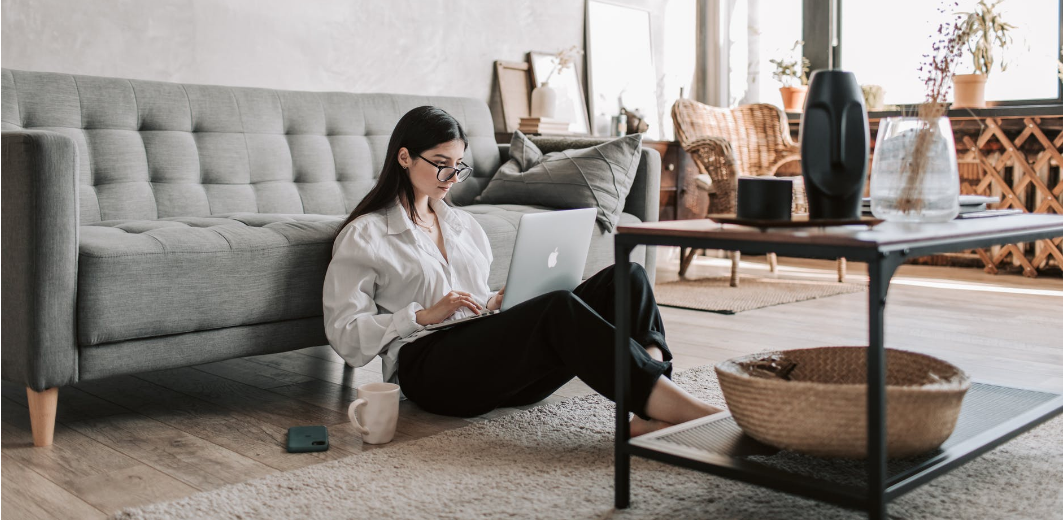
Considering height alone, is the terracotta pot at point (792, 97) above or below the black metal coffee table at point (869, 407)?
above

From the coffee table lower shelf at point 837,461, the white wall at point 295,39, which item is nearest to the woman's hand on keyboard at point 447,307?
the coffee table lower shelf at point 837,461

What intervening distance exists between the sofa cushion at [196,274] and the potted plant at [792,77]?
137 inches

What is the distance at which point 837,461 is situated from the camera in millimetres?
1635

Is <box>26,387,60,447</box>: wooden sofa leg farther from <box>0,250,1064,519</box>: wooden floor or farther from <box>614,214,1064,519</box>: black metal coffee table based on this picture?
<box>614,214,1064,519</box>: black metal coffee table

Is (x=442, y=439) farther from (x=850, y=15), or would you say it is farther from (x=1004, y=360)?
(x=850, y=15)

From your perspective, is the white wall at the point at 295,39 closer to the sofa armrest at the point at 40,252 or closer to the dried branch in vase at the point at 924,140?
the sofa armrest at the point at 40,252

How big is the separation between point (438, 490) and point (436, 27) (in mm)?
2996

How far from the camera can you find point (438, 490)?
155 centimetres

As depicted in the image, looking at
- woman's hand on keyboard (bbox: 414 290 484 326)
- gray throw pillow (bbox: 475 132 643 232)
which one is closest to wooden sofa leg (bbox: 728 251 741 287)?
gray throw pillow (bbox: 475 132 643 232)

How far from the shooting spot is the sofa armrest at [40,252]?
177cm

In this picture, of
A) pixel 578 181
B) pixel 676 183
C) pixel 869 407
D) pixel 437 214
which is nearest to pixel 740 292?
pixel 676 183

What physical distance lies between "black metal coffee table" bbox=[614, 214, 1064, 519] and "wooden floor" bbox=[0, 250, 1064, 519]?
24.9 inches

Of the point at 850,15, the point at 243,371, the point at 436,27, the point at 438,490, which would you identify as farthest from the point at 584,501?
the point at 850,15

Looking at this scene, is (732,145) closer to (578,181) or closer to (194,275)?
(578,181)
